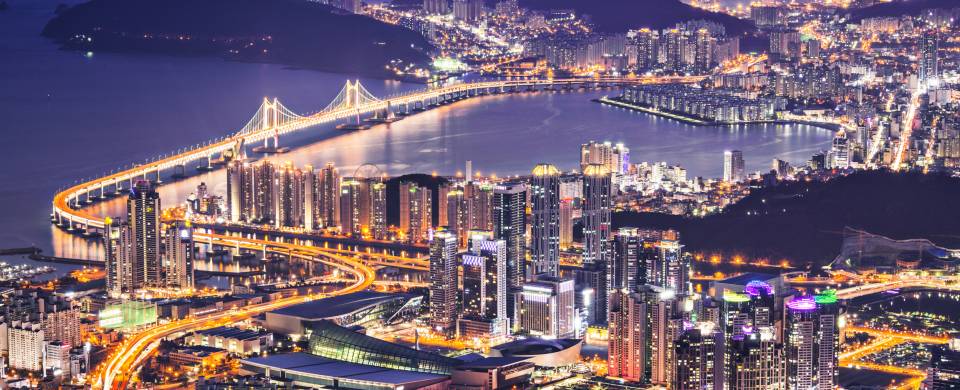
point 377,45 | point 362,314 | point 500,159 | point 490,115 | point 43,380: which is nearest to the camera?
point 43,380

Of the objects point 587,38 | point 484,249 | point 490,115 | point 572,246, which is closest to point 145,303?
point 484,249

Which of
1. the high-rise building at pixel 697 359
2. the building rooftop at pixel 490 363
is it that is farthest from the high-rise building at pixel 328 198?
the high-rise building at pixel 697 359

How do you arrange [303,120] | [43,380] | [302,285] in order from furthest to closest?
[303,120] < [302,285] < [43,380]

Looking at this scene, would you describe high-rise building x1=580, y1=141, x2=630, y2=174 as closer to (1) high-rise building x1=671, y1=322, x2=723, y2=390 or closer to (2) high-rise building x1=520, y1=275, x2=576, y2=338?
(2) high-rise building x1=520, y1=275, x2=576, y2=338

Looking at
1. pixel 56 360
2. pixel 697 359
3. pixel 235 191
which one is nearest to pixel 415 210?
pixel 235 191

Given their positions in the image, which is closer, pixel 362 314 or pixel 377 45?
pixel 362 314

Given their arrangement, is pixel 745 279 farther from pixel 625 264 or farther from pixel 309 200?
pixel 309 200

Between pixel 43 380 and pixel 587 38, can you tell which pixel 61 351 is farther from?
pixel 587 38
